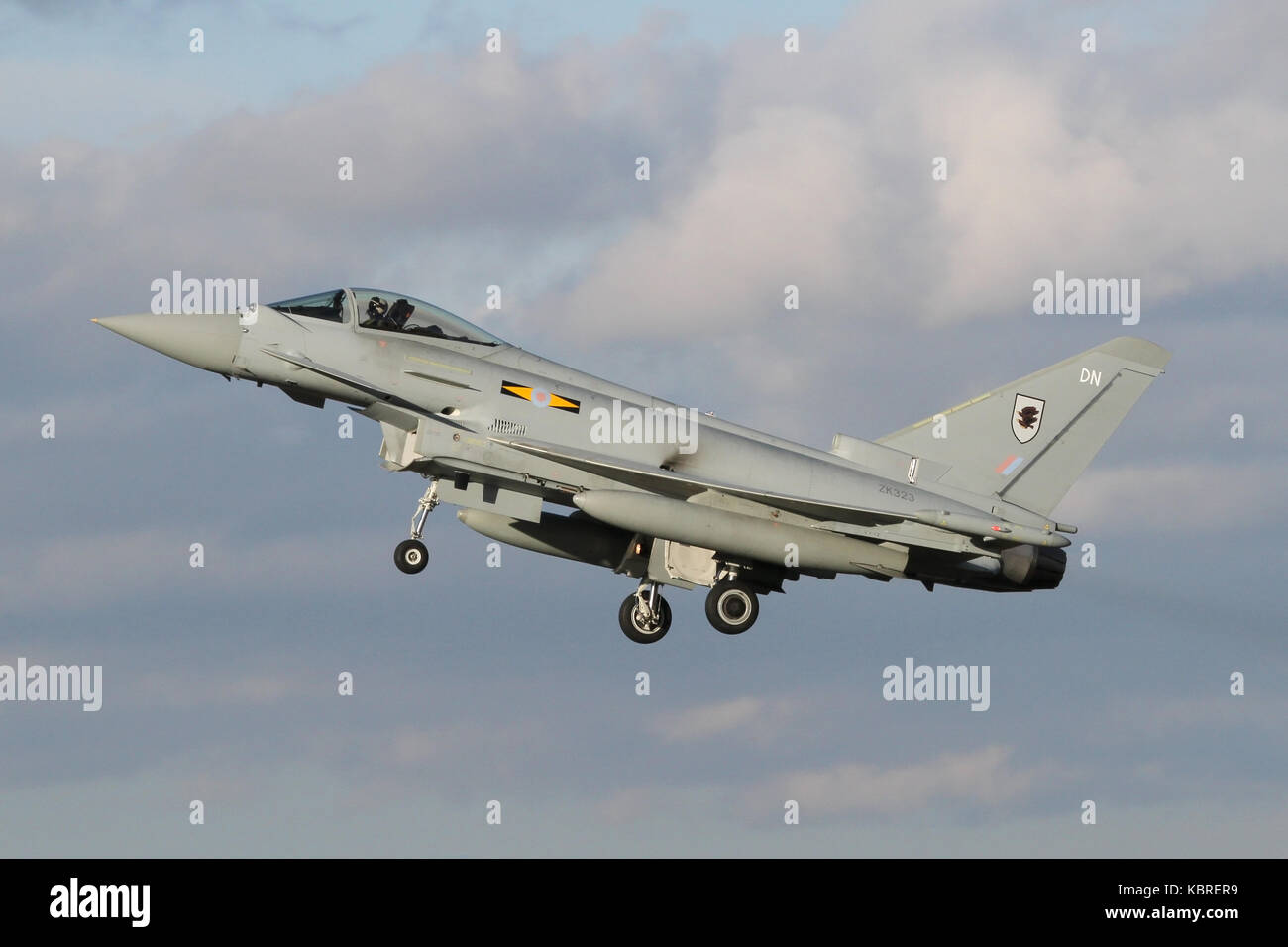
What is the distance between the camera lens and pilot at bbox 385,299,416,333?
1107 inches

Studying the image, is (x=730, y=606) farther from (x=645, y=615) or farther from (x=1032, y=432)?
(x=1032, y=432)

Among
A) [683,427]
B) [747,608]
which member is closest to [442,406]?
[683,427]

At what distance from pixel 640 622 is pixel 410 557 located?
4.52 m

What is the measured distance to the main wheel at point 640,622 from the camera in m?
30.3

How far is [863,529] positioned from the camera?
29.0 meters

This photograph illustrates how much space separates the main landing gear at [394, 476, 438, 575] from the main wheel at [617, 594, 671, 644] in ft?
13.5

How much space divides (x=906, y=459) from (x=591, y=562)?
18.1ft

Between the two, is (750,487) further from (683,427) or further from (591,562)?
(591,562)

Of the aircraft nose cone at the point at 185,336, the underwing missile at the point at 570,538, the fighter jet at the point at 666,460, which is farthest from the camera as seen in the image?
the underwing missile at the point at 570,538

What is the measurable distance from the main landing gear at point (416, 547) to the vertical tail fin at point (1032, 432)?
7636 mm

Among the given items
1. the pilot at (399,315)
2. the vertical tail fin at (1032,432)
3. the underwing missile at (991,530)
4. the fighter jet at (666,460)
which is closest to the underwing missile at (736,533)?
the fighter jet at (666,460)

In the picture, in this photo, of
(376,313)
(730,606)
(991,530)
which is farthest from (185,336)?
(991,530)

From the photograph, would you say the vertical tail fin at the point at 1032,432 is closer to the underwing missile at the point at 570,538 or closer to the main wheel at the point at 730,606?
the main wheel at the point at 730,606

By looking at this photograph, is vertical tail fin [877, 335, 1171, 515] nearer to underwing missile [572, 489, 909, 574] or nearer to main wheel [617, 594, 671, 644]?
underwing missile [572, 489, 909, 574]
